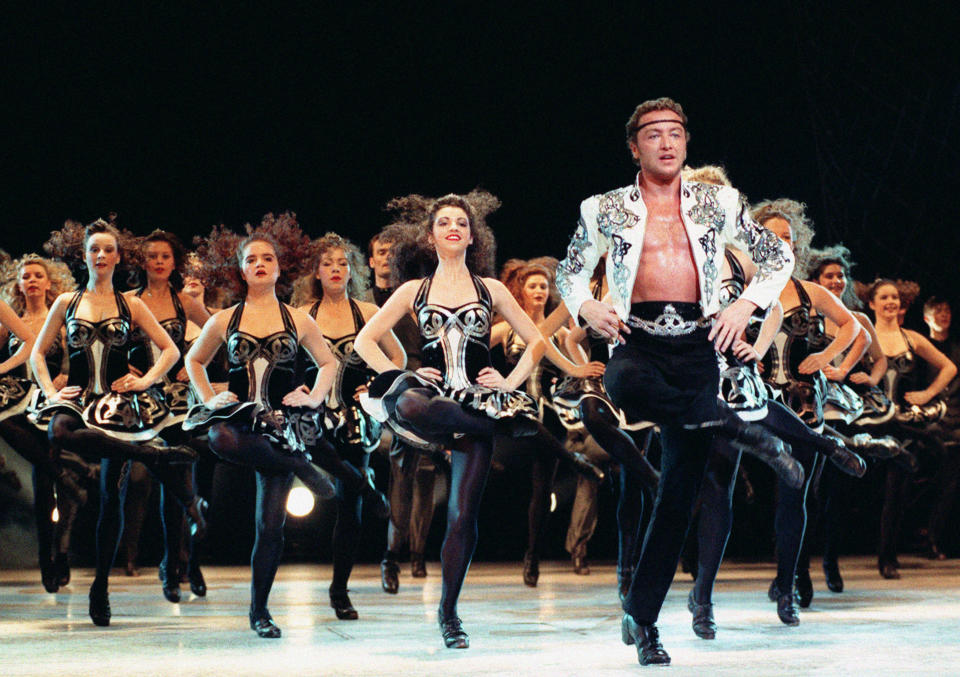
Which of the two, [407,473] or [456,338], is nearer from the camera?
[456,338]

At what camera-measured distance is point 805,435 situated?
16.8ft

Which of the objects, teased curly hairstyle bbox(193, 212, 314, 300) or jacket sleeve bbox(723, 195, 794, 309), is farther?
teased curly hairstyle bbox(193, 212, 314, 300)

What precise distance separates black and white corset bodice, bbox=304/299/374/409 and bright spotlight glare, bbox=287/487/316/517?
6.87 ft

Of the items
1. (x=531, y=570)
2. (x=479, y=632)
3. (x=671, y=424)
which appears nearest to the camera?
(x=671, y=424)

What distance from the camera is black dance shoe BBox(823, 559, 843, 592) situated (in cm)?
669

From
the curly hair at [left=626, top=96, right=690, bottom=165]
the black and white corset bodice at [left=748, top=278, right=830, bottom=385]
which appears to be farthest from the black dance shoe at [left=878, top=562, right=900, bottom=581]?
the curly hair at [left=626, top=96, right=690, bottom=165]

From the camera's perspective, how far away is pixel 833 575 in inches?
264

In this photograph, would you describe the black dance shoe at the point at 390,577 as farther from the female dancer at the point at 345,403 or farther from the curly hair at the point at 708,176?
the curly hair at the point at 708,176

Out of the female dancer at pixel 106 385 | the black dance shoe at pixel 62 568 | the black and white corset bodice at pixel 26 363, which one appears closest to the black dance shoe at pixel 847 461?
the female dancer at pixel 106 385

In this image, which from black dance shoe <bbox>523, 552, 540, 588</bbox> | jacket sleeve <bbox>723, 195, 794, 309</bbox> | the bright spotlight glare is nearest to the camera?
jacket sleeve <bbox>723, 195, 794, 309</bbox>

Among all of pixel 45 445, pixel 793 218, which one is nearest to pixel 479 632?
pixel 793 218

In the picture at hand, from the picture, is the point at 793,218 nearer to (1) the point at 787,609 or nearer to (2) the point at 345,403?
(1) the point at 787,609

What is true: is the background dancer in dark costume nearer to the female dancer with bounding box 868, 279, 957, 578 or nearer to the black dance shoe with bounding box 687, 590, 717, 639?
the black dance shoe with bounding box 687, 590, 717, 639

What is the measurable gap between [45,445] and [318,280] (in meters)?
2.09
